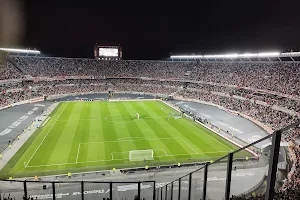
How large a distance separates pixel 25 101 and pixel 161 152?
1691 inches

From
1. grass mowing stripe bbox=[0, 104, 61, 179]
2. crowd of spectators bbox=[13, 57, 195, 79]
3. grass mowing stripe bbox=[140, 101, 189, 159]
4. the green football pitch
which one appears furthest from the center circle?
crowd of spectators bbox=[13, 57, 195, 79]

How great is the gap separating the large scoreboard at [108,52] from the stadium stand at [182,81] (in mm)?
4981

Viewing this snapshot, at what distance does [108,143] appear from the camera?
3316 cm

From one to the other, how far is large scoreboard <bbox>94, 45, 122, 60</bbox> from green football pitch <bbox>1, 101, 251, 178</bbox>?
42.1 meters

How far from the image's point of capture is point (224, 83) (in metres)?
67.1

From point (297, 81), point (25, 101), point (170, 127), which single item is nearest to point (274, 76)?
point (297, 81)

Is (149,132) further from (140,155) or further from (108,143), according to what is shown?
(140,155)

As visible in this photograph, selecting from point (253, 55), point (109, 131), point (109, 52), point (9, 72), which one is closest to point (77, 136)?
point (109, 131)

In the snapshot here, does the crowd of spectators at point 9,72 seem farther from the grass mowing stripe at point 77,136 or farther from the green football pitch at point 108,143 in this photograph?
the grass mowing stripe at point 77,136

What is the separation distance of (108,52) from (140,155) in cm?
6730

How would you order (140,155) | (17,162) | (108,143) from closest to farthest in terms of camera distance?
1. (17,162)
2. (140,155)
3. (108,143)

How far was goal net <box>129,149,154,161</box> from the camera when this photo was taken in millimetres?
28219

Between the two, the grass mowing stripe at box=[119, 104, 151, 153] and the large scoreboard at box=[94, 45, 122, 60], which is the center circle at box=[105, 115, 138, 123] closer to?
the grass mowing stripe at box=[119, 104, 151, 153]

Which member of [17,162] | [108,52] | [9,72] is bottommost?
[17,162]
